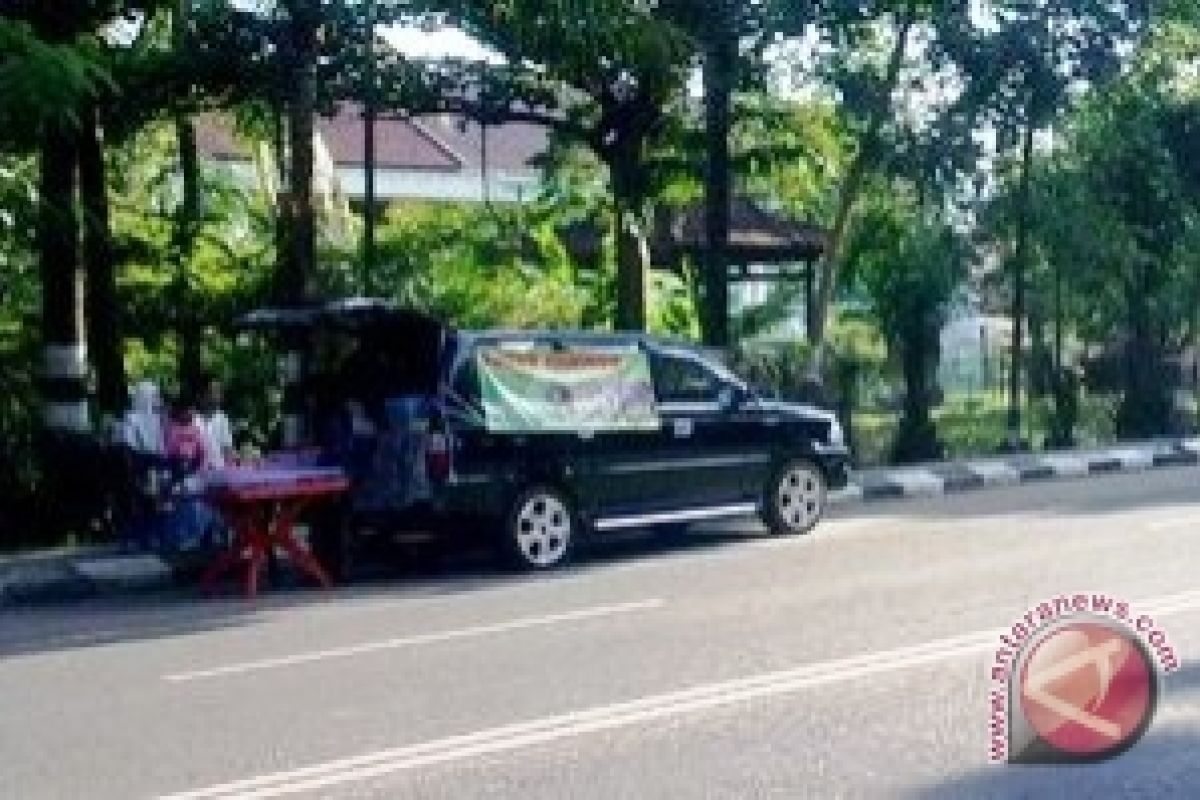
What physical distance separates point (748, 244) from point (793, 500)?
15409mm

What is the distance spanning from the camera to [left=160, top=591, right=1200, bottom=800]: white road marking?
684cm

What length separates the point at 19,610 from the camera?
1263cm

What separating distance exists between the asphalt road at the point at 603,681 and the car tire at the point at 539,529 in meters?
0.28

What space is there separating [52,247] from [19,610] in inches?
167

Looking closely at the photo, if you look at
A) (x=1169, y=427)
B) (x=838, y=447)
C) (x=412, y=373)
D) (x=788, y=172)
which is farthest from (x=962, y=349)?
(x=412, y=373)

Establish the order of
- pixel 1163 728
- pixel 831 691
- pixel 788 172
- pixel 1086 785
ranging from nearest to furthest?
pixel 1086 785
pixel 1163 728
pixel 831 691
pixel 788 172

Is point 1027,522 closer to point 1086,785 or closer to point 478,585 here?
point 478,585

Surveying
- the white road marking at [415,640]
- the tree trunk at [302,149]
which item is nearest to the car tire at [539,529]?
the white road marking at [415,640]

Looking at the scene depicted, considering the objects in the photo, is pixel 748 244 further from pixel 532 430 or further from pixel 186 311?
pixel 532 430

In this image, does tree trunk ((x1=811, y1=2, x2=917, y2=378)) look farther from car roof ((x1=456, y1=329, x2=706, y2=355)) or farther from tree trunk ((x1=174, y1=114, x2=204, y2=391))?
tree trunk ((x1=174, y1=114, x2=204, y2=391))

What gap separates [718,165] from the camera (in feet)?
64.0

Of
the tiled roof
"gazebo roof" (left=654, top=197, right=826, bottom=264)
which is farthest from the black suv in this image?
the tiled roof

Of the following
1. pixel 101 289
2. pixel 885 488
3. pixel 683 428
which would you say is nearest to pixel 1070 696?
pixel 683 428

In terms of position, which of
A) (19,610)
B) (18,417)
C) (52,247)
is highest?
(52,247)
